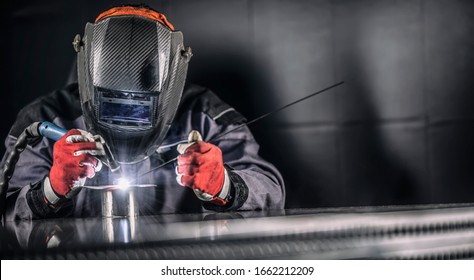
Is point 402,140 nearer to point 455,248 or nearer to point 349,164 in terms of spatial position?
point 349,164

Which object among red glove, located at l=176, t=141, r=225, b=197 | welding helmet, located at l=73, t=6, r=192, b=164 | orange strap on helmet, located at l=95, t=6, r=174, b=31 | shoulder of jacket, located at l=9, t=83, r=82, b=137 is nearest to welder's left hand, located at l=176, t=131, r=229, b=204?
red glove, located at l=176, t=141, r=225, b=197

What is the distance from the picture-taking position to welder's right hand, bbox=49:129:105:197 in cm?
131

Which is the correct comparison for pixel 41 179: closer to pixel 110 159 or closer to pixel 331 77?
pixel 110 159

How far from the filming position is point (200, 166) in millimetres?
1330

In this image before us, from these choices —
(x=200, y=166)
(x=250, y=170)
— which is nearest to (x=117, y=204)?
(x=200, y=166)

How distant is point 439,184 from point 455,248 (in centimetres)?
65

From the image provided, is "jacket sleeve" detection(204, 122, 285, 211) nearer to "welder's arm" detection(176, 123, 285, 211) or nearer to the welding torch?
"welder's arm" detection(176, 123, 285, 211)

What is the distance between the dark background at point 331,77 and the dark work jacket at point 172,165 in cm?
10

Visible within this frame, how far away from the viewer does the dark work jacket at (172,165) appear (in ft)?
4.82

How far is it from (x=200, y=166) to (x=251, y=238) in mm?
429

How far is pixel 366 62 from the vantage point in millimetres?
1747
